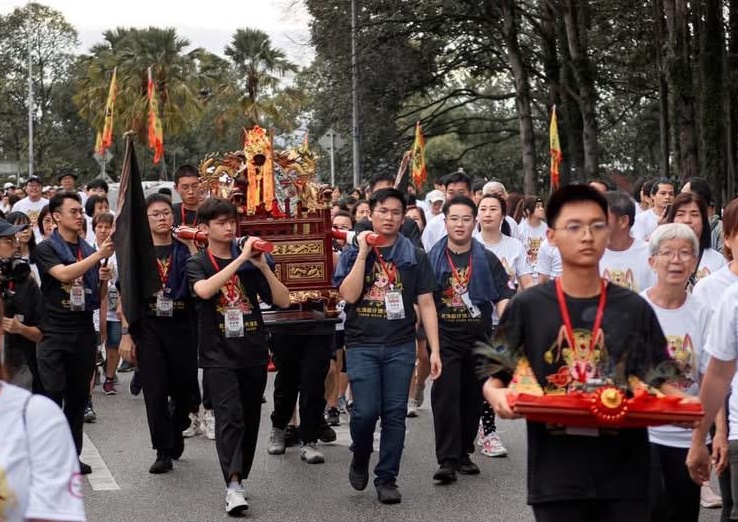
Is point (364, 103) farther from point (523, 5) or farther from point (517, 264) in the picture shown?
point (517, 264)

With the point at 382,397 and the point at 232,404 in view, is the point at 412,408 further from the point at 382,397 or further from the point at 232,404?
the point at 232,404

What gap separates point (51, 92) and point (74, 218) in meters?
69.9

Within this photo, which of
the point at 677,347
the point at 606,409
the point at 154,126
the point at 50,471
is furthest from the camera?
the point at 154,126

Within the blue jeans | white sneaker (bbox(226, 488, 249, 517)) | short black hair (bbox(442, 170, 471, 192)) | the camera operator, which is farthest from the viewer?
short black hair (bbox(442, 170, 471, 192))

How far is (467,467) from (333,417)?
2427 millimetres

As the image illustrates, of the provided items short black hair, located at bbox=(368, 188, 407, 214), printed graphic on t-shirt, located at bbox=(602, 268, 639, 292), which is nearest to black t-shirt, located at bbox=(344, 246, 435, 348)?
short black hair, located at bbox=(368, 188, 407, 214)

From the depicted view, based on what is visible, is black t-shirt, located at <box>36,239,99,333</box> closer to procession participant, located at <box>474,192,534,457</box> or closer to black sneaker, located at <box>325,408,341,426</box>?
black sneaker, located at <box>325,408,341,426</box>

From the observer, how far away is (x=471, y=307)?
9703 mm

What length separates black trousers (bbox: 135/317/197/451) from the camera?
979 centimetres

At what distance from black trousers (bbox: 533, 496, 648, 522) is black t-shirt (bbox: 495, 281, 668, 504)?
0.10 ft

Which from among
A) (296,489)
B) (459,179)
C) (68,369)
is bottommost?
(296,489)

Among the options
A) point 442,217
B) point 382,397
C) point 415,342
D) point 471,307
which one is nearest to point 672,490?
point 382,397

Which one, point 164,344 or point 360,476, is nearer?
point 360,476

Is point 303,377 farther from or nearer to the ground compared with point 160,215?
nearer to the ground
